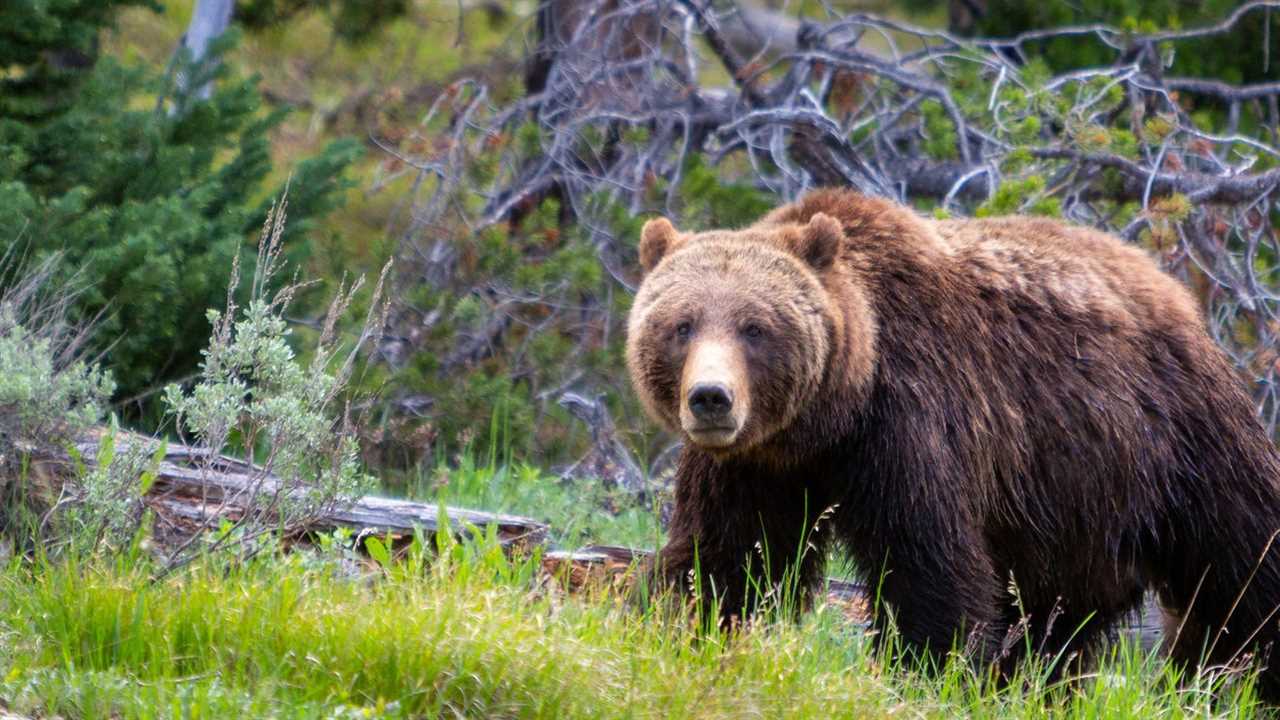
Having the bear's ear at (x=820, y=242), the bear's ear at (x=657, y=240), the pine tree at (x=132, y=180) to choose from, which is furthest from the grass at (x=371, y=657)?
the pine tree at (x=132, y=180)

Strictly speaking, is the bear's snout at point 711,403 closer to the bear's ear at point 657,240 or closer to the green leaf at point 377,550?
the bear's ear at point 657,240

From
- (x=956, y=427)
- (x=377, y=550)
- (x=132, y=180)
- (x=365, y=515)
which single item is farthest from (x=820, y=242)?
(x=132, y=180)

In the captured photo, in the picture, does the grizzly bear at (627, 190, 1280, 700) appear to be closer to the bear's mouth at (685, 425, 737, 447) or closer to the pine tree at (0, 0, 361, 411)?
the bear's mouth at (685, 425, 737, 447)

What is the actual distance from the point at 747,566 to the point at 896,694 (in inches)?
37.7

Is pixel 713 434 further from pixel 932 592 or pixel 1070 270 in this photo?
pixel 1070 270

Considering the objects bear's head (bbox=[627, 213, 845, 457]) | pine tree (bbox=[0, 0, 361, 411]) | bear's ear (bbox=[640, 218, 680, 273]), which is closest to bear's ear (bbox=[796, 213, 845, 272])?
bear's head (bbox=[627, 213, 845, 457])

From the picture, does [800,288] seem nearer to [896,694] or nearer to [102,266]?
[896,694]

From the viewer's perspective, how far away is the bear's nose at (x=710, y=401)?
4.63 m

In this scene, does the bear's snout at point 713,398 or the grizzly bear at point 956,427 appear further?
the grizzly bear at point 956,427

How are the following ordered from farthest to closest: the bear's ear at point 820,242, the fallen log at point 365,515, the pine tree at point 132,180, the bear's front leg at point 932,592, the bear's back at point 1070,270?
the pine tree at point 132,180, the bear's back at point 1070,270, the fallen log at point 365,515, the bear's ear at point 820,242, the bear's front leg at point 932,592

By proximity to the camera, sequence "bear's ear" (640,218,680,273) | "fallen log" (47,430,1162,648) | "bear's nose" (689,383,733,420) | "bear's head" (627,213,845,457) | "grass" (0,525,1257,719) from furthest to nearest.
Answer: "bear's ear" (640,218,680,273) < "fallen log" (47,430,1162,648) < "bear's head" (627,213,845,457) < "bear's nose" (689,383,733,420) < "grass" (0,525,1257,719)

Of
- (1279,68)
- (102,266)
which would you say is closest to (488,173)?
(102,266)

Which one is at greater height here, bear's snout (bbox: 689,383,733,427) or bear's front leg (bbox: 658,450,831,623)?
bear's snout (bbox: 689,383,733,427)

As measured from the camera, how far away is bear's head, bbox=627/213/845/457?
190 inches
